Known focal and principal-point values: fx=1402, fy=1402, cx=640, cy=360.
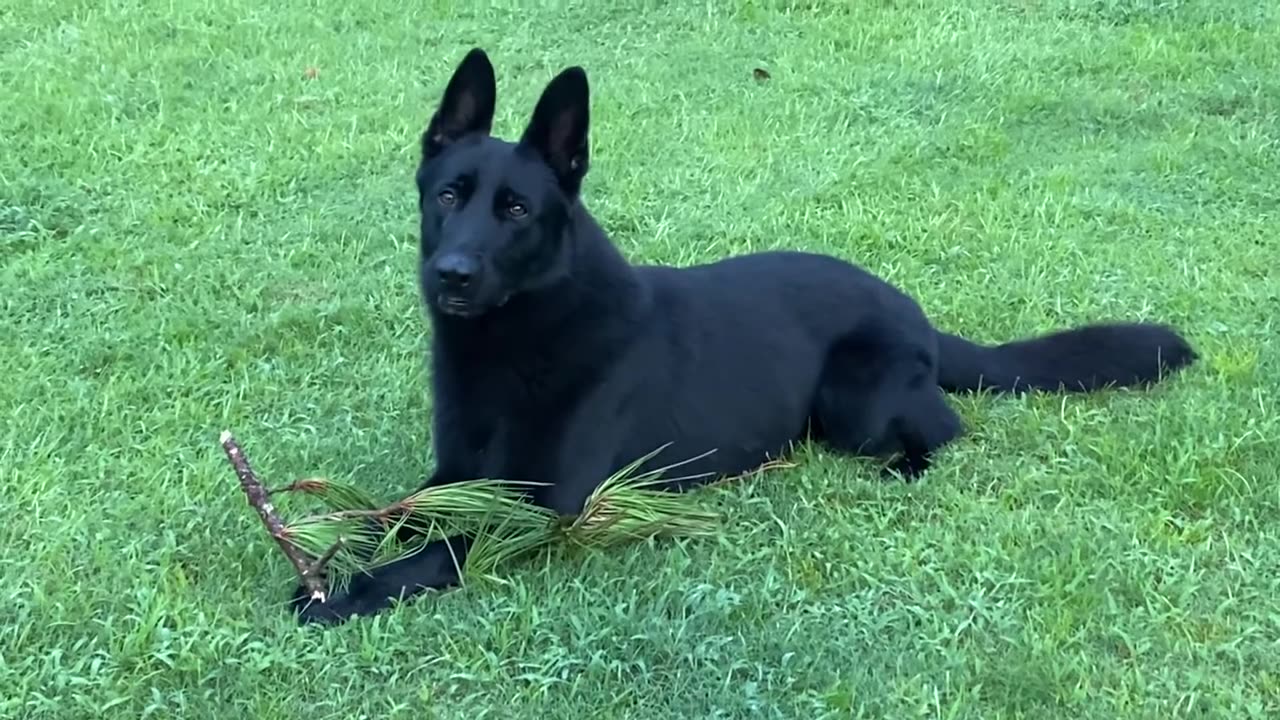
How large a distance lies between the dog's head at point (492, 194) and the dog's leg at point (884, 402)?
0.91 m

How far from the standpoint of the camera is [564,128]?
339 centimetres

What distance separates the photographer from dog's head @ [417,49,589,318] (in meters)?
3.23

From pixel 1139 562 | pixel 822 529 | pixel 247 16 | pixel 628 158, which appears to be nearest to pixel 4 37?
pixel 247 16

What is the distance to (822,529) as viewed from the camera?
341 centimetres

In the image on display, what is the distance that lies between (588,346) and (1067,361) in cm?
154

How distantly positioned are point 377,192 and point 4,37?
121 inches

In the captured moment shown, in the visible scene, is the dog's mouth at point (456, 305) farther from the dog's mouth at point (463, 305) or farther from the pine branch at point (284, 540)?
the pine branch at point (284, 540)

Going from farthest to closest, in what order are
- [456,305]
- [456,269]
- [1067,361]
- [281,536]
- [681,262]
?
1. [681,262]
2. [1067,361]
3. [456,305]
4. [456,269]
5. [281,536]

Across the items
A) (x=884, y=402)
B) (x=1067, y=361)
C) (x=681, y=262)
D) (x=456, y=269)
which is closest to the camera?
(x=456, y=269)

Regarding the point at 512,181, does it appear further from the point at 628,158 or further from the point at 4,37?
the point at 4,37

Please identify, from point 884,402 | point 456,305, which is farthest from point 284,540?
point 884,402

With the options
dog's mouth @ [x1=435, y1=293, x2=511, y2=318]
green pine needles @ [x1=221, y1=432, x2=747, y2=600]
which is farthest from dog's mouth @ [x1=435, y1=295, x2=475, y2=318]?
green pine needles @ [x1=221, y1=432, x2=747, y2=600]

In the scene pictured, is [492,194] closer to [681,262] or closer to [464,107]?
[464,107]

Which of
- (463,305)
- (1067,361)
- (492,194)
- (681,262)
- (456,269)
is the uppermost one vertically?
(492,194)
